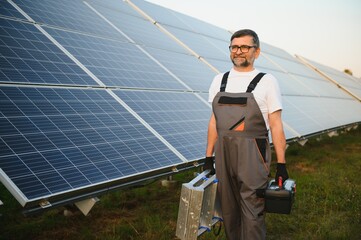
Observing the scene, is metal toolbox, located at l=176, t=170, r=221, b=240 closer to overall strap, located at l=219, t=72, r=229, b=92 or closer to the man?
the man

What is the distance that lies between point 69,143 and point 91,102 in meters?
1.03

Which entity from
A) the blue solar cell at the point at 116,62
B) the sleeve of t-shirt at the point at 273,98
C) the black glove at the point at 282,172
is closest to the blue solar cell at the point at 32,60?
the blue solar cell at the point at 116,62

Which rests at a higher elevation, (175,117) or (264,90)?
(264,90)

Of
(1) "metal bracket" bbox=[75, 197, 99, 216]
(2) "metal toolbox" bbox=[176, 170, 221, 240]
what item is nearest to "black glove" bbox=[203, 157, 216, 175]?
(2) "metal toolbox" bbox=[176, 170, 221, 240]

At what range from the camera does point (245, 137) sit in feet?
10.7

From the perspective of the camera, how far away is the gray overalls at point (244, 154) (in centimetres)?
321

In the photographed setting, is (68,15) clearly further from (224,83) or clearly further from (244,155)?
(244,155)

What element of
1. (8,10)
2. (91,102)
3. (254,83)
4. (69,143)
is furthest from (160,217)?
(8,10)

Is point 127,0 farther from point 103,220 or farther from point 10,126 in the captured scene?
point 10,126

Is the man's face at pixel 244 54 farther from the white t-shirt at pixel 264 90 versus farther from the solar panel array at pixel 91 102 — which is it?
the solar panel array at pixel 91 102

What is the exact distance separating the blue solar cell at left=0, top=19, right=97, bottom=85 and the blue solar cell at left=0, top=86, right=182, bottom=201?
254mm

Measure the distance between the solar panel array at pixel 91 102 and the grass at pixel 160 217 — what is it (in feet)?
4.12

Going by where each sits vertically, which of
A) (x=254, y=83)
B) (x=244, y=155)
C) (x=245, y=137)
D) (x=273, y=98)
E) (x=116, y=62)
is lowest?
(x=244, y=155)

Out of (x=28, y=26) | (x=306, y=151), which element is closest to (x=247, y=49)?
(x=28, y=26)
